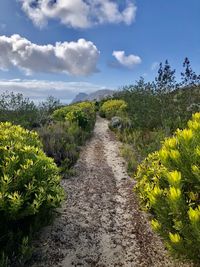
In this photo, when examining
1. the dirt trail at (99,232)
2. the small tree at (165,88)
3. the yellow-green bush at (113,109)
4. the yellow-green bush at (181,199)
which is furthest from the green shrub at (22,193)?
the yellow-green bush at (113,109)

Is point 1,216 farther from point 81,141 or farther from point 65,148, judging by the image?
point 81,141

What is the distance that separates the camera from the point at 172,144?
4094 mm

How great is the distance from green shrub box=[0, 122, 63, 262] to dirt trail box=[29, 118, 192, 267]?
1.34ft

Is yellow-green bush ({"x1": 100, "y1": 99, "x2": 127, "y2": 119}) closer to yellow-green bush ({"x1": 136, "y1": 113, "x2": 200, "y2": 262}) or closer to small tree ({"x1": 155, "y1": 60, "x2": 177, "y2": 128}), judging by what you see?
small tree ({"x1": 155, "y1": 60, "x2": 177, "y2": 128})

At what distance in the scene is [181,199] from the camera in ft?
10.7

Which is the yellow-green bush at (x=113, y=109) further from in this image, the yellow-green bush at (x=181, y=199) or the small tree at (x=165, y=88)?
the yellow-green bush at (x=181, y=199)

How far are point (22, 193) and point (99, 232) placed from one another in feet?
5.45

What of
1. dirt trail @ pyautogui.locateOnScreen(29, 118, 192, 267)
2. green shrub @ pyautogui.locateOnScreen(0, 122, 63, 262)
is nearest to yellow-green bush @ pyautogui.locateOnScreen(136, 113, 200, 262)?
dirt trail @ pyautogui.locateOnScreen(29, 118, 192, 267)

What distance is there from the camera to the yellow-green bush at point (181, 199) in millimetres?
3236

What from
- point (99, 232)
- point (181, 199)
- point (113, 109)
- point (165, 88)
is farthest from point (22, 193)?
point (113, 109)

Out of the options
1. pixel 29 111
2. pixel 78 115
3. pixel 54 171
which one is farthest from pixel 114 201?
pixel 29 111

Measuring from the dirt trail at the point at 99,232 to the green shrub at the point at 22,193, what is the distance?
0.41 meters

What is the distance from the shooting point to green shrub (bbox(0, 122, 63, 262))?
153 inches

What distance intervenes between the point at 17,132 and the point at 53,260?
6.99ft
